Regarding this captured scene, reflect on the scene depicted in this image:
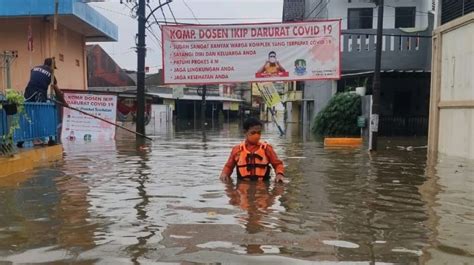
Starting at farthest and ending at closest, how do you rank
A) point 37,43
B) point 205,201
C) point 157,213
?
point 37,43 < point 205,201 < point 157,213

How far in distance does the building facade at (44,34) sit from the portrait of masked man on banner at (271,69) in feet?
21.5

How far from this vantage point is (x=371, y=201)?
275 inches

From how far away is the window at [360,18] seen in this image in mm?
33156

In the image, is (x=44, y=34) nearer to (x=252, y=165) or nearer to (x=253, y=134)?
(x=252, y=165)

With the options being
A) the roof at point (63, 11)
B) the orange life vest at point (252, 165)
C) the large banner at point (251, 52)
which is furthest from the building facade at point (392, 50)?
the orange life vest at point (252, 165)

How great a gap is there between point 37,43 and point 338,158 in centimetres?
1306

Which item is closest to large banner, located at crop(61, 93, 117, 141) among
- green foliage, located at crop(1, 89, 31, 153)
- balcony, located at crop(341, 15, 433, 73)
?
green foliage, located at crop(1, 89, 31, 153)

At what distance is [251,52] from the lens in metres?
15.1

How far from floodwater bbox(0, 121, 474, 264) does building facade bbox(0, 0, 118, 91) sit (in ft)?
31.1

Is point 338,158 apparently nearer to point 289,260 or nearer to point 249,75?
point 249,75

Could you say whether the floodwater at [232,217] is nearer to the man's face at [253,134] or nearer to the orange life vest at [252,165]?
the orange life vest at [252,165]

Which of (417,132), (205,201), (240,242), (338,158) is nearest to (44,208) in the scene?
(205,201)

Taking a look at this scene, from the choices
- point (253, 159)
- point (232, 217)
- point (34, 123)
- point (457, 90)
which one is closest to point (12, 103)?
point (34, 123)

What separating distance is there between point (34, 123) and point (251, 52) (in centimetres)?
633
